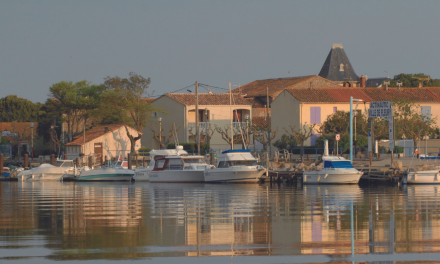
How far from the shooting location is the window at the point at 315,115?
183 feet

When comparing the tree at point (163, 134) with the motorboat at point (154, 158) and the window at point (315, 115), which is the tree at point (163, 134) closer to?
the motorboat at point (154, 158)

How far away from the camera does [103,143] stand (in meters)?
57.1

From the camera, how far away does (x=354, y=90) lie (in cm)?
6025

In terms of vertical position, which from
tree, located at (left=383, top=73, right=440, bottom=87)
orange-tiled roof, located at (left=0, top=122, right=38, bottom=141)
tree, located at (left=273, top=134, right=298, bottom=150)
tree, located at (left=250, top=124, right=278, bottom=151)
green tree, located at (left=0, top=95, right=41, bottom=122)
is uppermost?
tree, located at (left=383, top=73, right=440, bottom=87)

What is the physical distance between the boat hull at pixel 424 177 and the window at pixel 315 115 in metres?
19.8

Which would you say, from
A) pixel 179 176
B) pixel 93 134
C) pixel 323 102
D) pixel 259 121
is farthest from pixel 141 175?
pixel 259 121

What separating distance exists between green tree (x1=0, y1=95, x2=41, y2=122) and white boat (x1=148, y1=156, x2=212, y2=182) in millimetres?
55204

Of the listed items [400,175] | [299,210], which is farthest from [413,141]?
[299,210]

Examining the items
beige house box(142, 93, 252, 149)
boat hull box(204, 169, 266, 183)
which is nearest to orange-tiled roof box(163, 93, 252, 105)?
beige house box(142, 93, 252, 149)

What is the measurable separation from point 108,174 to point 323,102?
21915mm

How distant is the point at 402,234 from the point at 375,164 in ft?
95.5

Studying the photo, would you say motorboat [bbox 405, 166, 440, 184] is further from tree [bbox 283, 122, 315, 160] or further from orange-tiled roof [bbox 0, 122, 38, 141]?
orange-tiled roof [bbox 0, 122, 38, 141]

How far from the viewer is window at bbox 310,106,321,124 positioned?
55.9 meters

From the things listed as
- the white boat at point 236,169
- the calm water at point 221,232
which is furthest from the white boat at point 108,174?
the calm water at point 221,232
